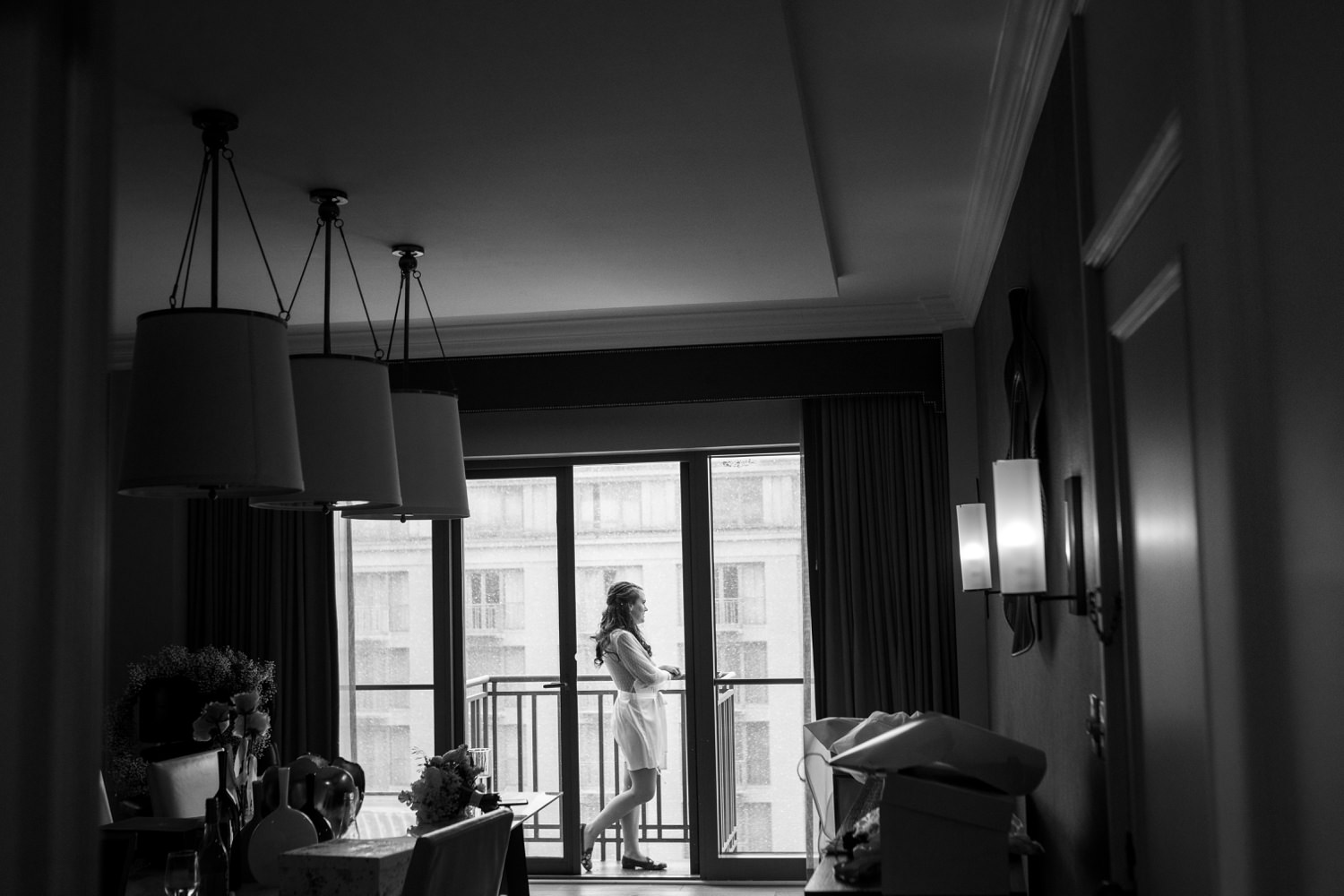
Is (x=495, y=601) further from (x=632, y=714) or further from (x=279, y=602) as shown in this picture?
(x=279, y=602)

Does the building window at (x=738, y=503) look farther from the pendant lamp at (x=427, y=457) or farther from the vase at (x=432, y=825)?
the vase at (x=432, y=825)

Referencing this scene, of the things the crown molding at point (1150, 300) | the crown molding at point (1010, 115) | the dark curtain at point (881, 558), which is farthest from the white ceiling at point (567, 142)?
the crown molding at point (1150, 300)

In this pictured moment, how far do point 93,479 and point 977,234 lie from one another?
12.6ft

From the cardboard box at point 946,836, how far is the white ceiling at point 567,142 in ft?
5.22

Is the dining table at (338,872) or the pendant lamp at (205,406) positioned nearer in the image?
the pendant lamp at (205,406)

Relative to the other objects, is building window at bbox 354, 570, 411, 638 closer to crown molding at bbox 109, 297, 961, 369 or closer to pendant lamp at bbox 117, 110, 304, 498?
crown molding at bbox 109, 297, 961, 369

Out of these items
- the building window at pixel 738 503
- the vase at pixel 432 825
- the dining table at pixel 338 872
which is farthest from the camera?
the building window at pixel 738 503

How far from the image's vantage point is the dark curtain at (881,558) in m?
5.40

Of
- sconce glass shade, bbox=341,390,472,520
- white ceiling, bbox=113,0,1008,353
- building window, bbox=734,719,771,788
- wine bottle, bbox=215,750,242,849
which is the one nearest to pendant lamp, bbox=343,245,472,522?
sconce glass shade, bbox=341,390,472,520

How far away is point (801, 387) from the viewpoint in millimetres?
5566

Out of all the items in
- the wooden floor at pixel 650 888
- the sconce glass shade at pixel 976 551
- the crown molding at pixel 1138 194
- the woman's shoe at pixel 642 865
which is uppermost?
the crown molding at pixel 1138 194

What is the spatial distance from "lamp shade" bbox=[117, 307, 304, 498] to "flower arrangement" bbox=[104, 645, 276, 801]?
2800mm

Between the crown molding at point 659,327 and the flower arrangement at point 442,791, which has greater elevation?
the crown molding at point 659,327

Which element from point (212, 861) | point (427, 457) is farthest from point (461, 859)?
point (427, 457)
